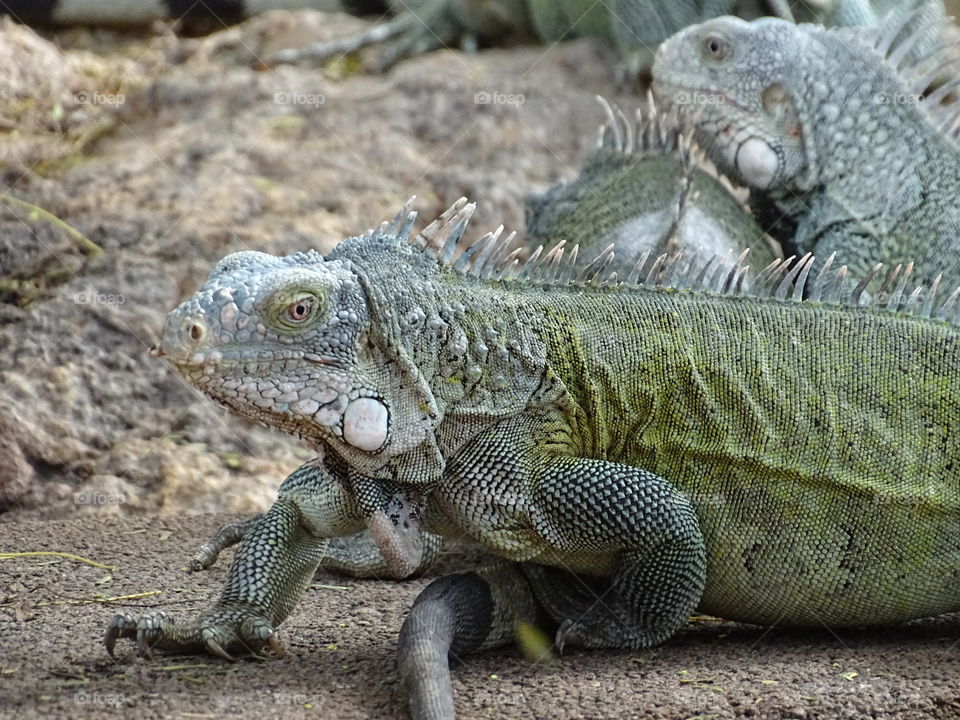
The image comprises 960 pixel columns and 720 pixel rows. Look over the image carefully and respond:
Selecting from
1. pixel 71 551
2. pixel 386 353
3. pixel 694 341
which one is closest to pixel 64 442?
pixel 71 551

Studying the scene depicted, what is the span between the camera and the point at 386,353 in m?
4.99

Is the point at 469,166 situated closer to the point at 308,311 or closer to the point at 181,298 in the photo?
the point at 181,298

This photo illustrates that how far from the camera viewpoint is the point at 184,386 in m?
8.53

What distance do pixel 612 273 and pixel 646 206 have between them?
2.48m

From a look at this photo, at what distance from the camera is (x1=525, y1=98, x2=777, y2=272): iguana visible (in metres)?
7.76

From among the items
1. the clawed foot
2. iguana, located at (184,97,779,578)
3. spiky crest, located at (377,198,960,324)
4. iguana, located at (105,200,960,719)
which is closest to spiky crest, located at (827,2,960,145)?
iguana, located at (184,97,779,578)

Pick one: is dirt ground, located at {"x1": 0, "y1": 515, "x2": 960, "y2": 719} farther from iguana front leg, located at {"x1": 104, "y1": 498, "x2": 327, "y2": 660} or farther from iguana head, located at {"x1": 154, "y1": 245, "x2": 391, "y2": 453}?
iguana head, located at {"x1": 154, "y1": 245, "x2": 391, "y2": 453}

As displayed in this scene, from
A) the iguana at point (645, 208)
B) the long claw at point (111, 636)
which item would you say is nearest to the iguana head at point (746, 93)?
the iguana at point (645, 208)

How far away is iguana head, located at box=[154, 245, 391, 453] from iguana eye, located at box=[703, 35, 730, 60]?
4238mm

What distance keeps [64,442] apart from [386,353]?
140 inches

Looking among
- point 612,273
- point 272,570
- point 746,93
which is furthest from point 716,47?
point 272,570

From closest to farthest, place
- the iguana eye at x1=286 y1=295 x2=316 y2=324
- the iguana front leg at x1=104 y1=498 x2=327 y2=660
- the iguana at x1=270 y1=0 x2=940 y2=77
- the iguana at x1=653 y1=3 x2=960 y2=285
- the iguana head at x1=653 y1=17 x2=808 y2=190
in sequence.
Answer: the iguana eye at x1=286 y1=295 x2=316 y2=324
the iguana front leg at x1=104 y1=498 x2=327 y2=660
the iguana at x1=653 y1=3 x2=960 y2=285
the iguana head at x1=653 y1=17 x2=808 y2=190
the iguana at x1=270 y1=0 x2=940 y2=77

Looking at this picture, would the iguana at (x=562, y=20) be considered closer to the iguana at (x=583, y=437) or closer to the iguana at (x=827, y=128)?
the iguana at (x=827, y=128)

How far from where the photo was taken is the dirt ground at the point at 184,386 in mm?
4879
